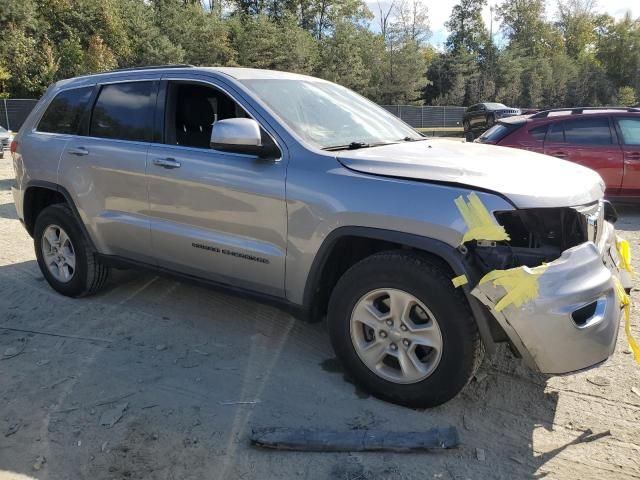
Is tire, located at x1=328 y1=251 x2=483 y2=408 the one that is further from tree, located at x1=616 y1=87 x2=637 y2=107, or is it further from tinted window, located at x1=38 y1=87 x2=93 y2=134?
tree, located at x1=616 y1=87 x2=637 y2=107

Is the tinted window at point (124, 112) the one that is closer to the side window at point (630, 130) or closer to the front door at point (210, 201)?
the front door at point (210, 201)

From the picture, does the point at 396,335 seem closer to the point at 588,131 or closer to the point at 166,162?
the point at 166,162

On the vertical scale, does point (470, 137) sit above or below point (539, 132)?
below

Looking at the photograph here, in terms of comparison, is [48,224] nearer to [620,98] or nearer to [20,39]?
[20,39]

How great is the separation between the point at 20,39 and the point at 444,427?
1439 inches

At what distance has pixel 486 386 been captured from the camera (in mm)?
3369

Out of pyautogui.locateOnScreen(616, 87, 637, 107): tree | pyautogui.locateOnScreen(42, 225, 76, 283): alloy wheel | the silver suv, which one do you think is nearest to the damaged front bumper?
the silver suv

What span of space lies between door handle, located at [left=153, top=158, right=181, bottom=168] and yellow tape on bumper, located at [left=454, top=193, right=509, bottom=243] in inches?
78.9

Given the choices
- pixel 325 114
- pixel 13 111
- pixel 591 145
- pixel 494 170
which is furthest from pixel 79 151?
pixel 13 111

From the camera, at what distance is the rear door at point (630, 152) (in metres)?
7.89

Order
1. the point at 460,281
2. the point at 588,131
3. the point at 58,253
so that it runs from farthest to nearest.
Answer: the point at 588,131
the point at 58,253
the point at 460,281

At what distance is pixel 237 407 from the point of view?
3.19m

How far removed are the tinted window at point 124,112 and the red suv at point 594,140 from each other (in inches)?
222

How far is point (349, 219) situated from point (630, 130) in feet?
21.9
